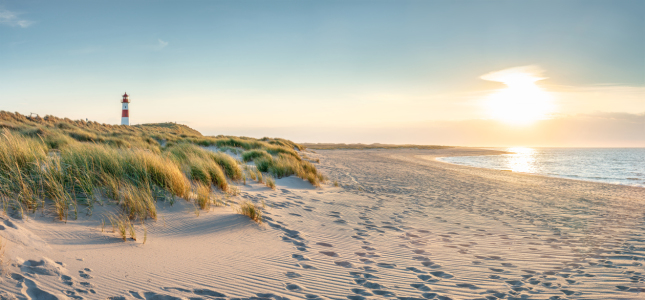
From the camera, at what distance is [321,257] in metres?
4.41

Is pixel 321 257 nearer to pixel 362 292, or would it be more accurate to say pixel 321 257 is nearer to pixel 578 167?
pixel 362 292

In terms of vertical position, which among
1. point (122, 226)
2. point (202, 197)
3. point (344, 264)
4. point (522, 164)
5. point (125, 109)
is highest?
point (125, 109)

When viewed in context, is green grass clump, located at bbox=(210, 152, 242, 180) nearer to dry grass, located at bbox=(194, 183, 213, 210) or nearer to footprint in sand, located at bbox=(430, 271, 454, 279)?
dry grass, located at bbox=(194, 183, 213, 210)

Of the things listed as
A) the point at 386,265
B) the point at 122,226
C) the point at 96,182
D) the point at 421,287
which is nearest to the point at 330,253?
the point at 386,265

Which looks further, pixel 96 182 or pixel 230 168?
pixel 230 168

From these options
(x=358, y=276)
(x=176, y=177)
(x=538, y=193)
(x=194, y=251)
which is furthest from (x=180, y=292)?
(x=538, y=193)

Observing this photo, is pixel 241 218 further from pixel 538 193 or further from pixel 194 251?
pixel 538 193

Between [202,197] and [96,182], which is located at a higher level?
[96,182]

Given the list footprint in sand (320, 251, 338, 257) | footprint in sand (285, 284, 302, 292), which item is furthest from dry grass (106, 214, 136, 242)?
footprint in sand (320, 251, 338, 257)

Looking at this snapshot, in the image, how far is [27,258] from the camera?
3.05 metres

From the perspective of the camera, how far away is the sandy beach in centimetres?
312

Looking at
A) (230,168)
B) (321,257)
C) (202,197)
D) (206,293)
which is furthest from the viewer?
(230,168)

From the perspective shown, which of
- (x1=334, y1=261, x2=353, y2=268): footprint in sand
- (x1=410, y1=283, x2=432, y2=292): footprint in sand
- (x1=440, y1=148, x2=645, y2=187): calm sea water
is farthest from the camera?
(x1=440, y1=148, x2=645, y2=187): calm sea water

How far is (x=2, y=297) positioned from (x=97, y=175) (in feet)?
10.5
